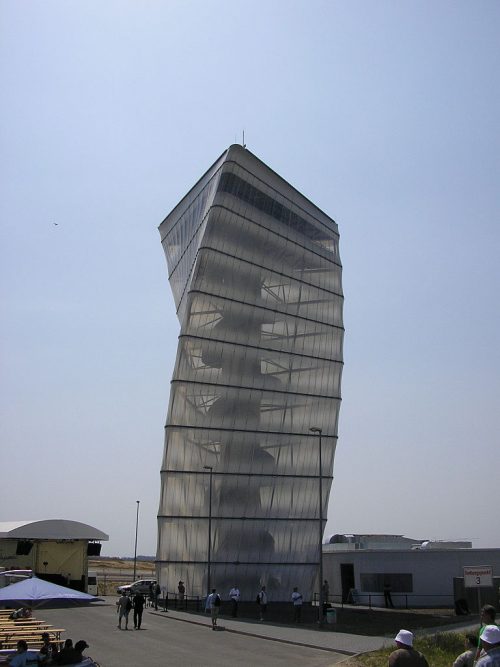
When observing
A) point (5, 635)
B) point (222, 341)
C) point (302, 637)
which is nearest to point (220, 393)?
point (222, 341)

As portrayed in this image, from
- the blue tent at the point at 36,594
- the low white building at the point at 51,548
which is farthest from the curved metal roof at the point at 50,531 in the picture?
the blue tent at the point at 36,594

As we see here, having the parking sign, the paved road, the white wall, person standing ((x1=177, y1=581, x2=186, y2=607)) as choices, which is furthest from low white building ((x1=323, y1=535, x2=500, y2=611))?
the parking sign

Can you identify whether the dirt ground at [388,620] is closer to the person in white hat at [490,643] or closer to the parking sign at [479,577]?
the parking sign at [479,577]

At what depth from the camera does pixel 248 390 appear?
5319cm

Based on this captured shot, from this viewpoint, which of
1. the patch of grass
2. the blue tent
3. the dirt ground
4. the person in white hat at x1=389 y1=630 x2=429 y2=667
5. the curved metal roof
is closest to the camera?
the person in white hat at x1=389 y1=630 x2=429 y2=667

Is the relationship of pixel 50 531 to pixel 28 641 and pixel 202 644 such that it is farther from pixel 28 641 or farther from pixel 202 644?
pixel 28 641

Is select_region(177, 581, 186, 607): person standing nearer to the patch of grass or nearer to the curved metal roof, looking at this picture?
the curved metal roof

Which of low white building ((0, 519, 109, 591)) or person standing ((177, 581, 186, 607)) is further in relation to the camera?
low white building ((0, 519, 109, 591))

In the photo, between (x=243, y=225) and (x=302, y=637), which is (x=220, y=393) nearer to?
(x=243, y=225)

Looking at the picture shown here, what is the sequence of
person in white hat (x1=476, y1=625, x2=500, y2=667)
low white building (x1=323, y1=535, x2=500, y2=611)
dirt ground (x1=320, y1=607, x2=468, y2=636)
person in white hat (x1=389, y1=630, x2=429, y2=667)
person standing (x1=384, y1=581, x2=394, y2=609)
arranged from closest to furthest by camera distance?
person in white hat (x1=476, y1=625, x2=500, y2=667) → person in white hat (x1=389, y1=630, x2=429, y2=667) → dirt ground (x1=320, y1=607, x2=468, y2=636) → person standing (x1=384, y1=581, x2=394, y2=609) → low white building (x1=323, y1=535, x2=500, y2=611)

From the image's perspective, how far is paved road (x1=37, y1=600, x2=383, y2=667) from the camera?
76.5 feet

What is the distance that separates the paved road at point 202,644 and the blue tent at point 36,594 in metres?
2.60

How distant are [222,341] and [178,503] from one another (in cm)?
1143

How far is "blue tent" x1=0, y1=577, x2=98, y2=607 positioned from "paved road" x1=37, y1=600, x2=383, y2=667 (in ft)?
8.54
